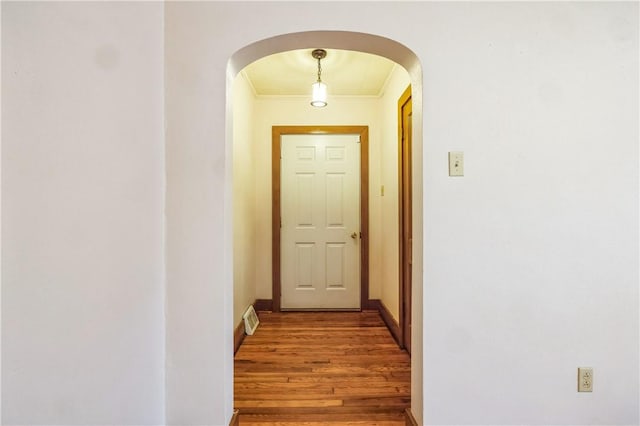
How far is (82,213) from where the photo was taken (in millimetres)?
1092

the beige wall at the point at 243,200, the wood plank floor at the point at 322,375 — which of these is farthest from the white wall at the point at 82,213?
the beige wall at the point at 243,200

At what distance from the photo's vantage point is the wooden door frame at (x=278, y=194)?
349 cm

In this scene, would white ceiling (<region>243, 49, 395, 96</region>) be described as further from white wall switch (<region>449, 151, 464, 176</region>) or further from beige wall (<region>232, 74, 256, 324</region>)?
white wall switch (<region>449, 151, 464, 176</region>)

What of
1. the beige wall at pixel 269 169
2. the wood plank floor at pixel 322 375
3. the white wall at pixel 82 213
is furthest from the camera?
the beige wall at pixel 269 169

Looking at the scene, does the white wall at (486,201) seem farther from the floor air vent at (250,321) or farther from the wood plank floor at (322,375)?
the floor air vent at (250,321)

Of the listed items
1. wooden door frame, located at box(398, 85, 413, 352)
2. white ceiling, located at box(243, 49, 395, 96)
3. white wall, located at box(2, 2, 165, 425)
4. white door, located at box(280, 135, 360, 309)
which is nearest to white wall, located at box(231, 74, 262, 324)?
white ceiling, located at box(243, 49, 395, 96)

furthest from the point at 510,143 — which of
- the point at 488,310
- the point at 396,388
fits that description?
the point at 396,388

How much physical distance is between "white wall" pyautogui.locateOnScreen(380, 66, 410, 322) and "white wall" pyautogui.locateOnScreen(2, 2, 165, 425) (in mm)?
1922

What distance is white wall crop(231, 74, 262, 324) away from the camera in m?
2.65

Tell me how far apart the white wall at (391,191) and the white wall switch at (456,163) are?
4.23 feet

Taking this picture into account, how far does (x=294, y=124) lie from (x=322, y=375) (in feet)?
8.00

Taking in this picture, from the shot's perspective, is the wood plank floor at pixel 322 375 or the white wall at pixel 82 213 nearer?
the white wall at pixel 82 213

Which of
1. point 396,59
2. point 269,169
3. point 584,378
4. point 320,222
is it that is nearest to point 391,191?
point 320,222

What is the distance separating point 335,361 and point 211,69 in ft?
6.65
